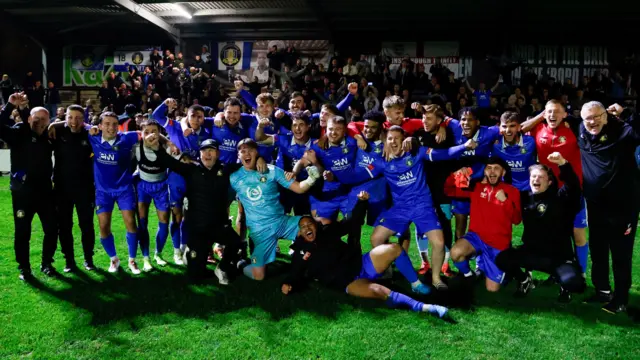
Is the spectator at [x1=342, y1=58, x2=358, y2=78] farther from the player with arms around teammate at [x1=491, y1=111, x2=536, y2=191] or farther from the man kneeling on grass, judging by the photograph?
the man kneeling on grass

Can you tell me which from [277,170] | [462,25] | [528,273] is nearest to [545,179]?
[528,273]

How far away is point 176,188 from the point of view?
7.03 metres

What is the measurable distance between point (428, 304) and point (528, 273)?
4.52ft

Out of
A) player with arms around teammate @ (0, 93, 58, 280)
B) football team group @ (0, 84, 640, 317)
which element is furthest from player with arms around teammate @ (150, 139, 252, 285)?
player with arms around teammate @ (0, 93, 58, 280)

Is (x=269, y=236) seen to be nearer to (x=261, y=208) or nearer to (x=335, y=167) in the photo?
(x=261, y=208)

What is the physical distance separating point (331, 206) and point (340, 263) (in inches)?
50.5

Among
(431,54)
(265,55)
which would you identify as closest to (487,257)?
(431,54)

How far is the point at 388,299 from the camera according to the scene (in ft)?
17.9

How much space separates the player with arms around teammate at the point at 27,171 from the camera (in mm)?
6285

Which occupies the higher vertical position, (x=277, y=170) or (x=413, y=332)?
(x=277, y=170)

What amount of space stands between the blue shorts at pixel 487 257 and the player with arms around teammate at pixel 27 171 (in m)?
5.01

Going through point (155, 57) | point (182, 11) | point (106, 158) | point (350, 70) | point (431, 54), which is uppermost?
point (182, 11)

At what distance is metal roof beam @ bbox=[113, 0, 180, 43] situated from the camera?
1956 centimetres

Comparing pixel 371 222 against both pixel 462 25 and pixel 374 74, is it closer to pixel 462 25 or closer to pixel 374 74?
pixel 374 74
